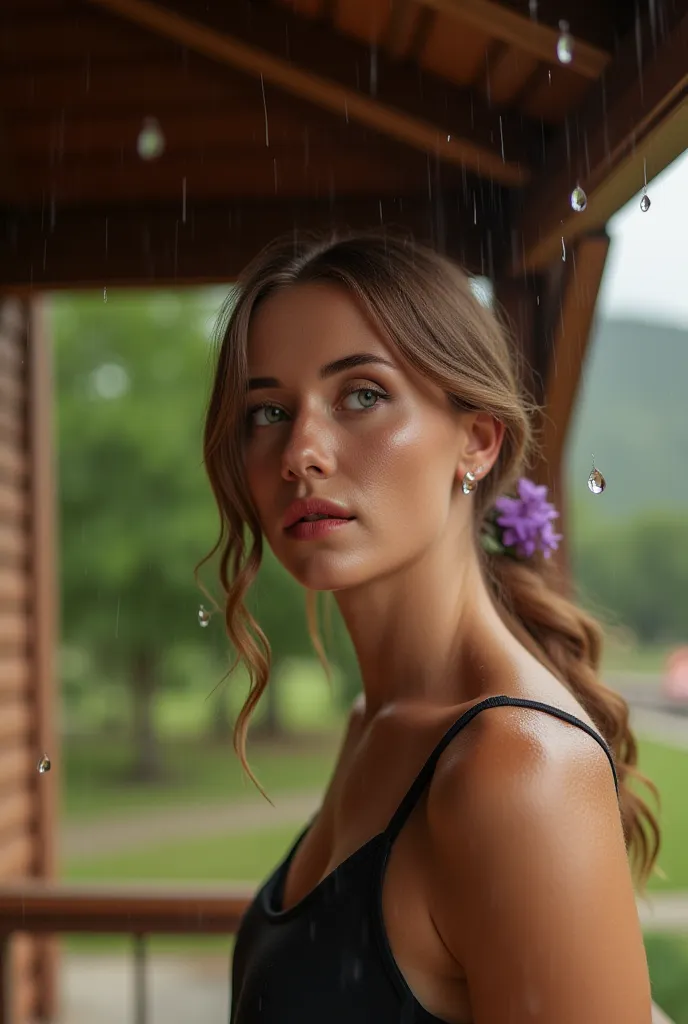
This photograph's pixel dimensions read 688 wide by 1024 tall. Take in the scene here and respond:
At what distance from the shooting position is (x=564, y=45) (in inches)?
77.5

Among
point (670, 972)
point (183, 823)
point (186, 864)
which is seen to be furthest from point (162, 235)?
point (183, 823)

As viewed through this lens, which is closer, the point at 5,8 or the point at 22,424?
the point at 5,8

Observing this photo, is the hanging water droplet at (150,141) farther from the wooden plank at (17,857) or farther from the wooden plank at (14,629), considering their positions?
the wooden plank at (17,857)

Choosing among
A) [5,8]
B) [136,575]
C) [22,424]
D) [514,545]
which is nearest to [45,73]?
[5,8]

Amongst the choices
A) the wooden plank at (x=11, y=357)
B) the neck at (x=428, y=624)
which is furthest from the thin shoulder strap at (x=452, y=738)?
the wooden plank at (x=11, y=357)

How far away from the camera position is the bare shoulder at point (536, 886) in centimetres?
98

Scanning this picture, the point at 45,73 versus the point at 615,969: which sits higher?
the point at 45,73

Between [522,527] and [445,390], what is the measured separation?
385 millimetres

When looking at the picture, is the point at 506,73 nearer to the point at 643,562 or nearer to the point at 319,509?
the point at 319,509

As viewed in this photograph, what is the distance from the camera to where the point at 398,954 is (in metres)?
1.11

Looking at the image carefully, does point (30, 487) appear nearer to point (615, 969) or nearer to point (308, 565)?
Result: point (308, 565)

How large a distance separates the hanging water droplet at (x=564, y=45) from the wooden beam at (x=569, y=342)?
40 centimetres

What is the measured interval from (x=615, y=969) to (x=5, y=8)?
10.2ft

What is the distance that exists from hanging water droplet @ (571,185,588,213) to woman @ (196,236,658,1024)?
69 centimetres
